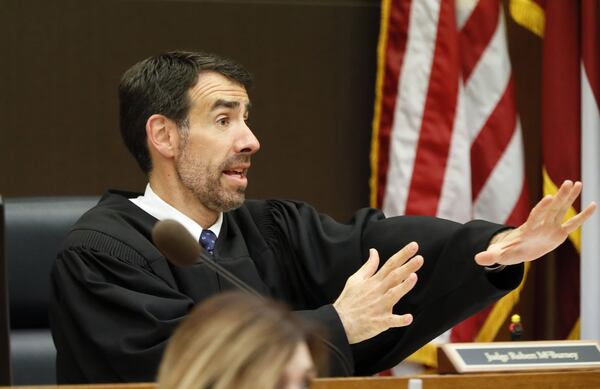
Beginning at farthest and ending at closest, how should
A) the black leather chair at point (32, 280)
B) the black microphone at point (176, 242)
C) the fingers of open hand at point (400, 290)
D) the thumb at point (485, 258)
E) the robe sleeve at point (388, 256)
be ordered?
the black leather chair at point (32, 280)
the robe sleeve at point (388, 256)
the thumb at point (485, 258)
the fingers of open hand at point (400, 290)
the black microphone at point (176, 242)

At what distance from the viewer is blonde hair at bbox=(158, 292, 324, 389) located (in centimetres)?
129

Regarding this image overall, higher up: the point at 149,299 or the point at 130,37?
the point at 130,37

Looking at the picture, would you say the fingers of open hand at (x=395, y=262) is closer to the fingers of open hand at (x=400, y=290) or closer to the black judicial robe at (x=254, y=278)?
the fingers of open hand at (x=400, y=290)

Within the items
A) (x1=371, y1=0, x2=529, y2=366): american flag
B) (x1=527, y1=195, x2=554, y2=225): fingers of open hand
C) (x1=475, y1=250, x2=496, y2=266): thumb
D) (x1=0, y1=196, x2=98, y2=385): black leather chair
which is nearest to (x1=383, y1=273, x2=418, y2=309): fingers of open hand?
(x1=475, y1=250, x2=496, y2=266): thumb

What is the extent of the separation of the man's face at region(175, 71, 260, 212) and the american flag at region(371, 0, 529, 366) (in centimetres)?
127

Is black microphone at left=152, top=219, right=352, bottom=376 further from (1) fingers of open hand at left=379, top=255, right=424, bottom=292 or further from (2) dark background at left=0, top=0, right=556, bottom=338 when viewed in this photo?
(2) dark background at left=0, top=0, right=556, bottom=338

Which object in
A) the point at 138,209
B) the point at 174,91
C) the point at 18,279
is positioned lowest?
the point at 18,279

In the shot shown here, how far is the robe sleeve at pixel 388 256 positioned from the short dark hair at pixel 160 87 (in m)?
0.45

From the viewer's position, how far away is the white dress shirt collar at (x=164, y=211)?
10.9 ft

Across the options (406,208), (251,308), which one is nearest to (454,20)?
(406,208)

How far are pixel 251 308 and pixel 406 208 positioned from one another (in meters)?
3.13

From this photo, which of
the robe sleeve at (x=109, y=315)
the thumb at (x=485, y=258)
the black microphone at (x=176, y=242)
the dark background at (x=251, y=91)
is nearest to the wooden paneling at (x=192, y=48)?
the dark background at (x=251, y=91)

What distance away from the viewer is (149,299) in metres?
2.92

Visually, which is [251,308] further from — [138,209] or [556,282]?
[556,282]
